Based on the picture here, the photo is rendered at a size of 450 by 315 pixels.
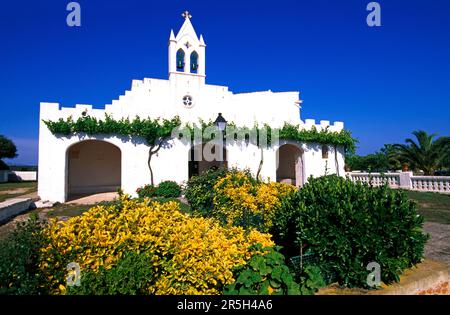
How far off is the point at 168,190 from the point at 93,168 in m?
7.92

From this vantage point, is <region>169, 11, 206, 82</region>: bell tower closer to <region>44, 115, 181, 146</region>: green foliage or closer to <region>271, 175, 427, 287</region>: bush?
<region>44, 115, 181, 146</region>: green foliage

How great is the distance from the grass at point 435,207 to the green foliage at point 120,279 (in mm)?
10635

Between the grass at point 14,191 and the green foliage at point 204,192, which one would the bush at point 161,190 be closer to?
the green foliage at point 204,192

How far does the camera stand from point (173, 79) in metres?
16.1

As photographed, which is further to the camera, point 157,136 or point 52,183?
point 157,136

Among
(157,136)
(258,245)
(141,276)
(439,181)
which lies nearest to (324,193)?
(258,245)

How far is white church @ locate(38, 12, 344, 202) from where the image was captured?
46.0 ft

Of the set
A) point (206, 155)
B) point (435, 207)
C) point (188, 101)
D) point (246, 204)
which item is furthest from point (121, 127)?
point (435, 207)

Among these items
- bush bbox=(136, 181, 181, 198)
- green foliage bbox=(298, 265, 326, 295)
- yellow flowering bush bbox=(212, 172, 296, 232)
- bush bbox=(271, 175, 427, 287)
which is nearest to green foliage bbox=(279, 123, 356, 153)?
bush bbox=(136, 181, 181, 198)

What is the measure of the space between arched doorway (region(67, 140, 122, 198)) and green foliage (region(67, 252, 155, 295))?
17449mm

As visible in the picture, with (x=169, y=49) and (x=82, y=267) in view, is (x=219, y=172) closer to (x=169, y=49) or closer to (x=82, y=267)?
(x=82, y=267)

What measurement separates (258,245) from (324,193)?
1.55m

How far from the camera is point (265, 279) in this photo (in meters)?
3.21

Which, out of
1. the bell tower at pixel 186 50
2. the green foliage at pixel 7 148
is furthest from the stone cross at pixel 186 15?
the green foliage at pixel 7 148
